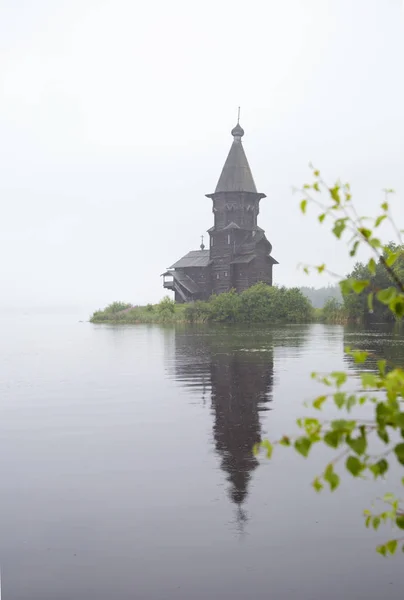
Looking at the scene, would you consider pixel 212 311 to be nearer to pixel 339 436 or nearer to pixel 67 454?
pixel 67 454

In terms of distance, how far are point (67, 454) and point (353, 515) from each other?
4269 millimetres

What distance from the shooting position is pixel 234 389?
604 inches

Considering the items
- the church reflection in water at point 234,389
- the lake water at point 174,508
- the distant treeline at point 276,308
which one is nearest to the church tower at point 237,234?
the distant treeline at point 276,308

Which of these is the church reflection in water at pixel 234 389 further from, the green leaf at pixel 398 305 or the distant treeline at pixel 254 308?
the distant treeline at pixel 254 308

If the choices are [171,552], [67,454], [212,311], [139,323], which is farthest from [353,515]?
[139,323]

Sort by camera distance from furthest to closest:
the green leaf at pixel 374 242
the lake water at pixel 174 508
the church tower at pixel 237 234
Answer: the church tower at pixel 237 234
the lake water at pixel 174 508
the green leaf at pixel 374 242

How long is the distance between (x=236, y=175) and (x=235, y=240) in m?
5.99

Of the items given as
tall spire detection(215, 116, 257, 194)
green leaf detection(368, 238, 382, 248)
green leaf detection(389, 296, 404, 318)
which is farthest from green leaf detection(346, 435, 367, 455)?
tall spire detection(215, 116, 257, 194)

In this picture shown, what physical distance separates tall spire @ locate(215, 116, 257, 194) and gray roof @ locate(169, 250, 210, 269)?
23.0ft

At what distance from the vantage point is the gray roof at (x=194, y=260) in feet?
217

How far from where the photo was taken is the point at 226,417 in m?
12.0

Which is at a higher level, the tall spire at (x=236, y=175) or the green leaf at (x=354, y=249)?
the tall spire at (x=236, y=175)

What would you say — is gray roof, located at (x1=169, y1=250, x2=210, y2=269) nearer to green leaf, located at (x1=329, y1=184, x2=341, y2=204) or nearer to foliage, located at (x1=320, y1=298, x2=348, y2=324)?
foliage, located at (x1=320, y1=298, x2=348, y2=324)

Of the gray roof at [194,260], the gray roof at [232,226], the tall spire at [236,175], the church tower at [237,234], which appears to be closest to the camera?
the gray roof at [232,226]
